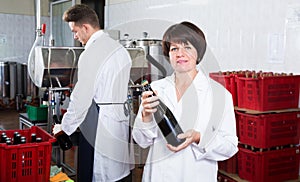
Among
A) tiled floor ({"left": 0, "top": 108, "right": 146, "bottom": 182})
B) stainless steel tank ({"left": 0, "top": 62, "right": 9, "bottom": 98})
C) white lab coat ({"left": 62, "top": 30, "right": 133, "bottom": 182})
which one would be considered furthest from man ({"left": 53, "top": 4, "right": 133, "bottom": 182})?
stainless steel tank ({"left": 0, "top": 62, "right": 9, "bottom": 98})

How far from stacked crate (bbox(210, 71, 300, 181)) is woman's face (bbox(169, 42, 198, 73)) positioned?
132 centimetres

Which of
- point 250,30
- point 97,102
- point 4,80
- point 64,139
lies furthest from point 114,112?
point 4,80

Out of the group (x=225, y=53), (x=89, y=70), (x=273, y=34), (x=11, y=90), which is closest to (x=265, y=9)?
(x=273, y=34)

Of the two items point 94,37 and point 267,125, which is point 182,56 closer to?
point 94,37

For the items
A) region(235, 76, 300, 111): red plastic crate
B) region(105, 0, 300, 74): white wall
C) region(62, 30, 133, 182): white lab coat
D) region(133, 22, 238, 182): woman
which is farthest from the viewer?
region(105, 0, 300, 74): white wall

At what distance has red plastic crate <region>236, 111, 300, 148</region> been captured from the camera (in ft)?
8.29

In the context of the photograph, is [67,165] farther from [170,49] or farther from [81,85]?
[170,49]

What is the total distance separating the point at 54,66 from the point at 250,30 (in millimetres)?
1836

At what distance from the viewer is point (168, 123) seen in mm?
1259

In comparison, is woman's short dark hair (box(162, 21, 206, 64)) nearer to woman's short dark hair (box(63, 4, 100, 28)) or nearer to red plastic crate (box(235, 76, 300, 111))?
woman's short dark hair (box(63, 4, 100, 28))

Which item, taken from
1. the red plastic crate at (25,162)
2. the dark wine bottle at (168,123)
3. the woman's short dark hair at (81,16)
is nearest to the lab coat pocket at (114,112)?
the woman's short dark hair at (81,16)

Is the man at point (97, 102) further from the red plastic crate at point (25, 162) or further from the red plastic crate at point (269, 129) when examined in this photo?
the red plastic crate at point (269, 129)

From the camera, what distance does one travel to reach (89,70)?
198cm

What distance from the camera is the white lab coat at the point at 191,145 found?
1.31m
